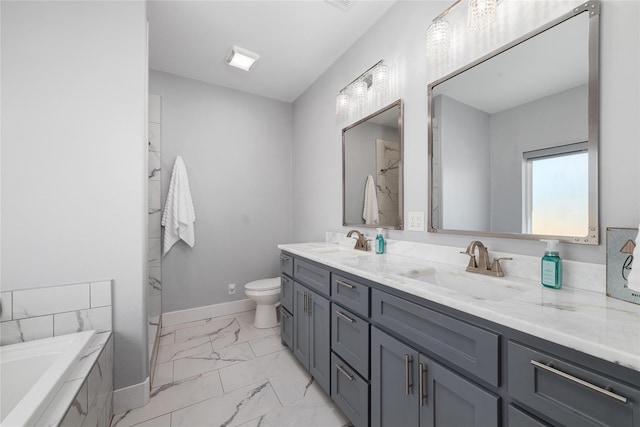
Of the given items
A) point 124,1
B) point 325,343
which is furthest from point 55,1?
point 325,343

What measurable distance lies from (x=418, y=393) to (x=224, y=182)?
265 centimetres

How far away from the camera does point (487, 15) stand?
117 cm

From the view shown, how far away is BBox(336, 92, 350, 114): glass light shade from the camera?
2162 millimetres

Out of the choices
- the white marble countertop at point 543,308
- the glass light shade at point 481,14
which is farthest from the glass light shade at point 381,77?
the white marble countertop at point 543,308

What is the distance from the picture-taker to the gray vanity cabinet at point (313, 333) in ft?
4.97

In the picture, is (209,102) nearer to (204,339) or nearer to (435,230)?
(204,339)

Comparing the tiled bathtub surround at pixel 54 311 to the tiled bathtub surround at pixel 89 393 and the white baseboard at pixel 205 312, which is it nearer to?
the tiled bathtub surround at pixel 89 393

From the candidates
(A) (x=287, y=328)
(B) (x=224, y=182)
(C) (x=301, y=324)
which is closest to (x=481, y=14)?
(C) (x=301, y=324)

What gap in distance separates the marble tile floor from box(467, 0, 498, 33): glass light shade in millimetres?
2169

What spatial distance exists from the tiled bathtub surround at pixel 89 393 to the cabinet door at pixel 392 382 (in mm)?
1177

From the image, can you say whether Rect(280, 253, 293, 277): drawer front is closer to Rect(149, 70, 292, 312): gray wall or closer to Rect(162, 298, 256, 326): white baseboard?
Rect(149, 70, 292, 312): gray wall

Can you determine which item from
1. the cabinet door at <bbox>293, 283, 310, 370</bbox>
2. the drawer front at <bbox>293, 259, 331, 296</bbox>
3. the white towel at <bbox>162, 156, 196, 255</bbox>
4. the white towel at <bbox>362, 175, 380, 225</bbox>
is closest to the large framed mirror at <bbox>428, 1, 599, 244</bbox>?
the white towel at <bbox>362, 175, 380, 225</bbox>

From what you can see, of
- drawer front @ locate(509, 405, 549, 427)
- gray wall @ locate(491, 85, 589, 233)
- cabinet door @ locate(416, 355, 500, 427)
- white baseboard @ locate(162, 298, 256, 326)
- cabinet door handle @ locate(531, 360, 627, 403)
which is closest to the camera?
cabinet door handle @ locate(531, 360, 627, 403)

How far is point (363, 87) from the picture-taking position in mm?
1993
